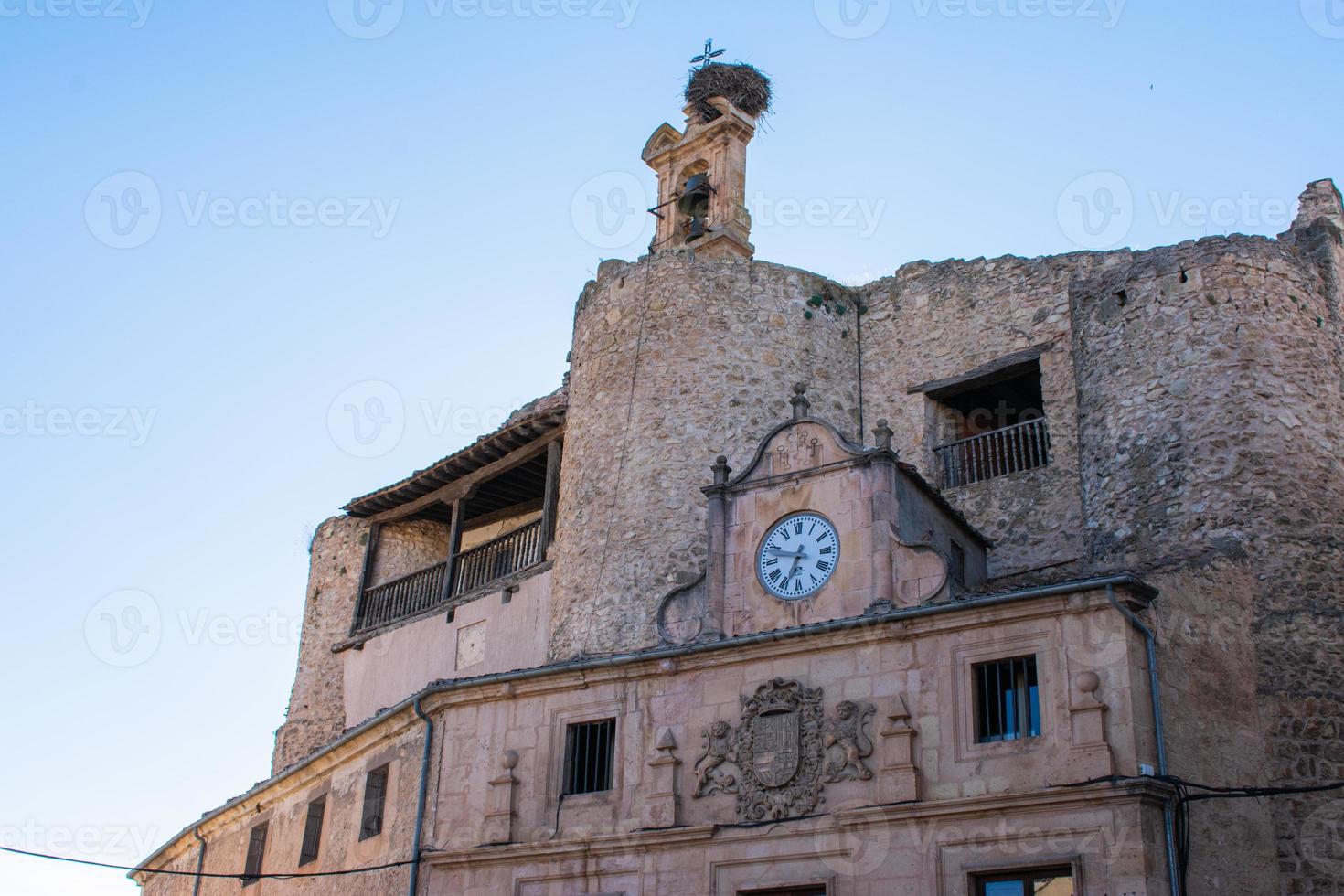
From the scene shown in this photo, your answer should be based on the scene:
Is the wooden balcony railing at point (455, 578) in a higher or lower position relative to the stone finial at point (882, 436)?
higher

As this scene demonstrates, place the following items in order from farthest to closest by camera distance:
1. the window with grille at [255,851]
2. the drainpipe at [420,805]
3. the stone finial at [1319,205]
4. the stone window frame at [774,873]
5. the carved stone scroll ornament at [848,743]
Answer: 1. the window with grille at [255,851]
2. the stone finial at [1319,205]
3. the drainpipe at [420,805]
4. the carved stone scroll ornament at [848,743]
5. the stone window frame at [774,873]

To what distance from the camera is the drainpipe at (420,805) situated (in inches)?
656

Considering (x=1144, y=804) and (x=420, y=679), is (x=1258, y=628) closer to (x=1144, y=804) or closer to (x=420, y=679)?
(x=1144, y=804)

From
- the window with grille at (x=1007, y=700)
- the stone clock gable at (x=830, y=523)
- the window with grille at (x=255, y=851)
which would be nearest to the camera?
the window with grille at (x=1007, y=700)

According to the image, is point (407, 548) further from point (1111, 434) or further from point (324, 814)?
point (1111, 434)

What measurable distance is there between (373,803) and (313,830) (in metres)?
1.86

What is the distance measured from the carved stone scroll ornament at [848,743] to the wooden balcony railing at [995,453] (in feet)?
19.2

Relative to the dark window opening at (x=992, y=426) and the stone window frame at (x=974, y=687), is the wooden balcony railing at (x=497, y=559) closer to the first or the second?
the dark window opening at (x=992, y=426)

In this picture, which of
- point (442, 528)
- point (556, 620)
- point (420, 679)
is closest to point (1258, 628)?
point (556, 620)

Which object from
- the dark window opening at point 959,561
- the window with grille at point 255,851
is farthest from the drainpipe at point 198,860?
the dark window opening at point 959,561

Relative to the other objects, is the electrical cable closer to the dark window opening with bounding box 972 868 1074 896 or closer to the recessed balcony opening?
the dark window opening with bounding box 972 868 1074 896

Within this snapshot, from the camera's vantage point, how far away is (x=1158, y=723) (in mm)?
13453

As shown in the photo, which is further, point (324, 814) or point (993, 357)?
point (993, 357)

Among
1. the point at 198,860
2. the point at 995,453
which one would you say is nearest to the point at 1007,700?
the point at 995,453
